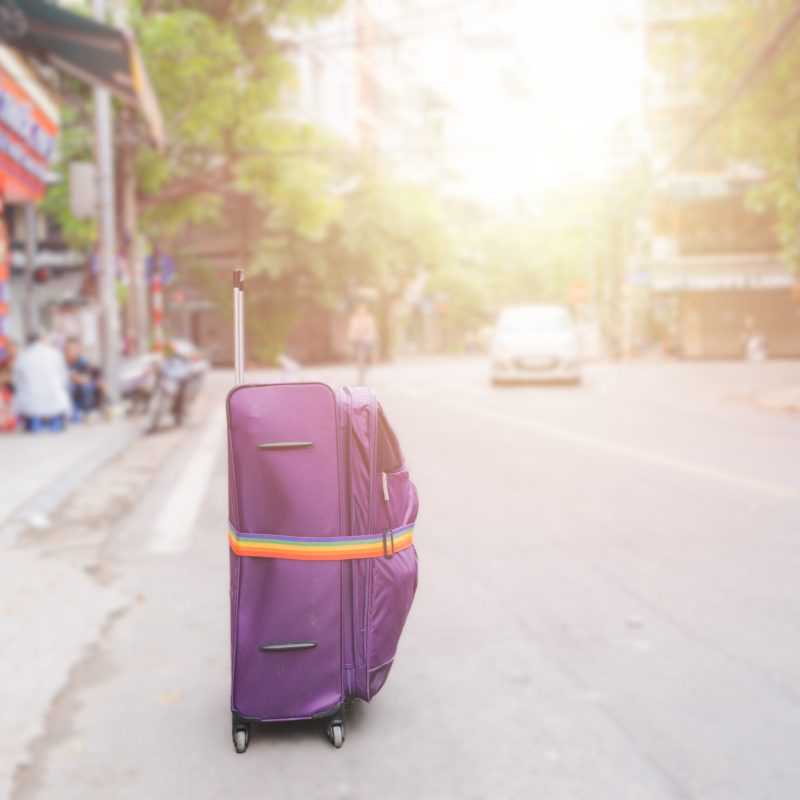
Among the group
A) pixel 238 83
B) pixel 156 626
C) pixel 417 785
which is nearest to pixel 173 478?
pixel 156 626

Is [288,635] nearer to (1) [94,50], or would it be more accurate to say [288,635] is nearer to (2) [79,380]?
(1) [94,50]

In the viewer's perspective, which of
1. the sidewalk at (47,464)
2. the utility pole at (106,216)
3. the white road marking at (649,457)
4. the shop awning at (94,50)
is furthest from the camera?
the utility pole at (106,216)

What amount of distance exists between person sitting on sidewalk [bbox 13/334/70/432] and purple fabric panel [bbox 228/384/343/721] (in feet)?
55.1

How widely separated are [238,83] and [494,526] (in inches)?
745

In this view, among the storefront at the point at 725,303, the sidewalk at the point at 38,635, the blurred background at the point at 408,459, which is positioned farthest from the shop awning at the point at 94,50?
the storefront at the point at 725,303

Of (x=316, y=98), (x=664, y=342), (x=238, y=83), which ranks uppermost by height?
(x=316, y=98)

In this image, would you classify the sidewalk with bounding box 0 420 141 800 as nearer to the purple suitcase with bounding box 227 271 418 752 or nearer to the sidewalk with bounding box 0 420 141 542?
the sidewalk with bounding box 0 420 141 542

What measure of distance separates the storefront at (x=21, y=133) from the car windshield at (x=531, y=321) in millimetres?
5930

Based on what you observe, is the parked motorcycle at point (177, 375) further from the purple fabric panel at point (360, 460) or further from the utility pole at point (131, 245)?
the utility pole at point (131, 245)

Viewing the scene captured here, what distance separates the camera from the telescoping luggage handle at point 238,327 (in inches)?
22.7

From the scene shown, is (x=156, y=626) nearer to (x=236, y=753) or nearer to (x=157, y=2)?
(x=236, y=753)

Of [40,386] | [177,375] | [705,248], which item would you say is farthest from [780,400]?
[705,248]

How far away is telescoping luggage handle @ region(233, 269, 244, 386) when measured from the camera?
58 cm

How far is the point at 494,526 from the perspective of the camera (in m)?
10.3
